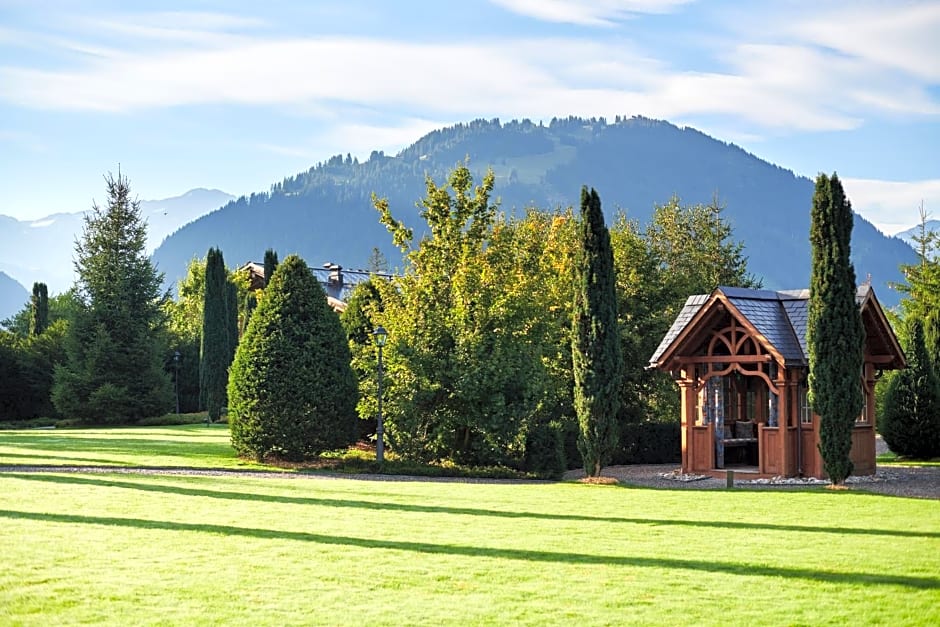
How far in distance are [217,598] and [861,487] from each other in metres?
15.6

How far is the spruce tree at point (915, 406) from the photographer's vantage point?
27.9 m

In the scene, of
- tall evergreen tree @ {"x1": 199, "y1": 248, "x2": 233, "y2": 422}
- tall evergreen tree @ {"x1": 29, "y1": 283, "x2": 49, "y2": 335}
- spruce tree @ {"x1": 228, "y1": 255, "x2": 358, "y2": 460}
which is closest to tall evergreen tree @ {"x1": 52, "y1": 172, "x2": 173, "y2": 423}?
tall evergreen tree @ {"x1": 199, "y1": 248, "x2": 233, "y2": 422}

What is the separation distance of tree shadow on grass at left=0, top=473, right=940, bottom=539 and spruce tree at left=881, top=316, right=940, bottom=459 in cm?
1611

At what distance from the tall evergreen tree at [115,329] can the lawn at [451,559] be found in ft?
92.9

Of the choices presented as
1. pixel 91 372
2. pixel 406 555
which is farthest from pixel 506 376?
pixel 91 372

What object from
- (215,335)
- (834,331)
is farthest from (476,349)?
(215,335)

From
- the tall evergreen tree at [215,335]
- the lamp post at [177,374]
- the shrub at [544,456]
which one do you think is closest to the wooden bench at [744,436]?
the shrub at [544,456]

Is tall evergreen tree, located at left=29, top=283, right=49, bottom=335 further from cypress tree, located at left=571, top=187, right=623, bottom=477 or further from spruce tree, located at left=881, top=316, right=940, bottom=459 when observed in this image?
spruce tree, located at left=881, top=316, right=940, bottom=459

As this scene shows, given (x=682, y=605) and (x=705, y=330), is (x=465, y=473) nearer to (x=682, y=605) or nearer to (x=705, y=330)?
(x=705, y=330)

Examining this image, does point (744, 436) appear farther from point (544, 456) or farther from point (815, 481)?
point (544, 456)

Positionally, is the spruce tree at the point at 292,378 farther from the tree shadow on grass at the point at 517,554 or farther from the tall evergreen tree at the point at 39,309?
the tall evergreen tree at the point at 39,309

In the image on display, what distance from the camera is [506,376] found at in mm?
24438

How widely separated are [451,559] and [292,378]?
1452cm

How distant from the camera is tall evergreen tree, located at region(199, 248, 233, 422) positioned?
46.6 meters
